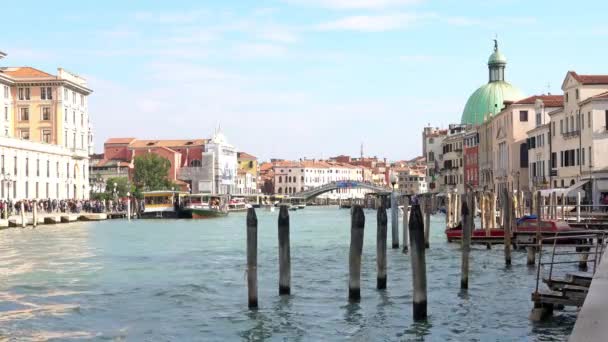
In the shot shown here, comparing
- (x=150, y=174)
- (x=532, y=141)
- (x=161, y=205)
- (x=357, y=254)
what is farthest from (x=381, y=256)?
(x=150, y=174)

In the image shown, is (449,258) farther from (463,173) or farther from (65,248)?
(463,173)

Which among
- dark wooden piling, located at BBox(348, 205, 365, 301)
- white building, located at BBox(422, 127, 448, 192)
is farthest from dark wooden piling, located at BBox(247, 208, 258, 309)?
white building, located at BBox(422, 127, 448, 192)

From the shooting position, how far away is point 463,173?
79312 mm

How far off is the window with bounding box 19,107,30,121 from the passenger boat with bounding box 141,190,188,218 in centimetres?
1183

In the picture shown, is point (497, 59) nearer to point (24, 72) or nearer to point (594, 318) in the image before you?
point (24, 72)

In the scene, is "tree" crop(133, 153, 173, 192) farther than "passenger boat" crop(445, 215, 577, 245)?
Yes

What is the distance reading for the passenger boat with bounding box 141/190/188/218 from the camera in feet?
227

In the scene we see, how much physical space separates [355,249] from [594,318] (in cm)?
861

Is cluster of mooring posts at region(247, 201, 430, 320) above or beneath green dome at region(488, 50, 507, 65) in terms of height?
beneath

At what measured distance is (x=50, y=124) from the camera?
72.9 meters

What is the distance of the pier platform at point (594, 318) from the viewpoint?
17.0 ft

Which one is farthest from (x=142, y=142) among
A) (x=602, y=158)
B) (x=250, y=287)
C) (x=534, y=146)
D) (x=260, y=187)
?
(x=250, y=287)

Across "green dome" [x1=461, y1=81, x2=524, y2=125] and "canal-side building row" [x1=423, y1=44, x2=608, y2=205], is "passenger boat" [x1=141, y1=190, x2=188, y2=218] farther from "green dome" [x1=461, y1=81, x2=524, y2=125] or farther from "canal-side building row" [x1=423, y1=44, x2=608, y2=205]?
"green dome" [x1=461, y1=81, x2=524, y2=125]

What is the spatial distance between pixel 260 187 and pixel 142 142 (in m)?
51.2
